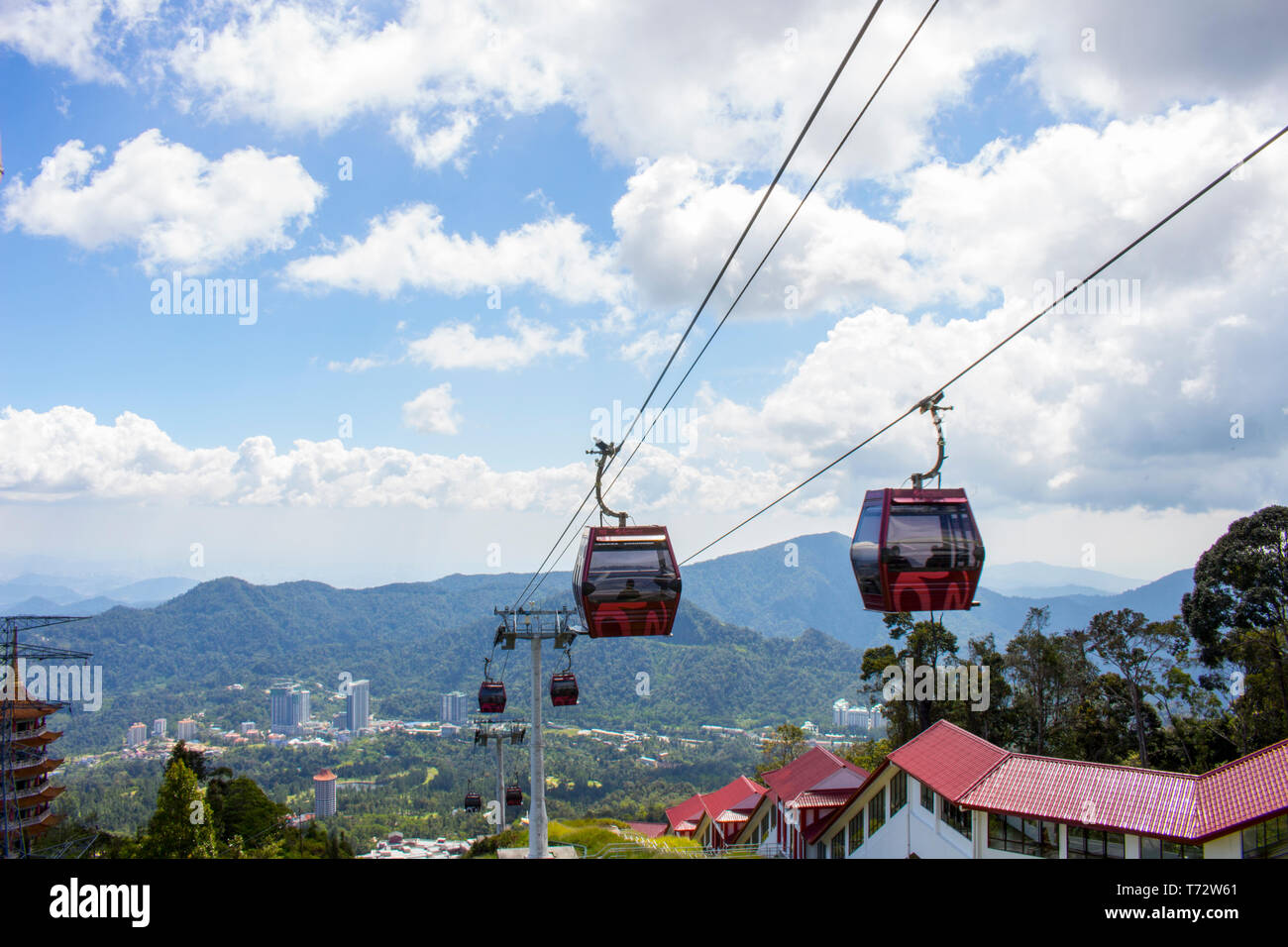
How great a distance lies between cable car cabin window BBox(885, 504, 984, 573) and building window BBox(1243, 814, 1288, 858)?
41.9 feet

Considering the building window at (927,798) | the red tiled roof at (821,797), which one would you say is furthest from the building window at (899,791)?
the red tiled roof at (821,797)

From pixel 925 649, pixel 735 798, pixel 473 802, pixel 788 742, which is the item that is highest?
pixel 925 649

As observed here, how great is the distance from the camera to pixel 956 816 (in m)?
24.2

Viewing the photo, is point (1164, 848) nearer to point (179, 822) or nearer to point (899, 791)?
point (899, 791)

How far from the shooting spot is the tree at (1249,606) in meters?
35.5

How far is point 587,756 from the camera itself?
521ft

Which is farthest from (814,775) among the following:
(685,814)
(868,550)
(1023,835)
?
(868,550)

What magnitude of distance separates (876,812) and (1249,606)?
25896 millimetres

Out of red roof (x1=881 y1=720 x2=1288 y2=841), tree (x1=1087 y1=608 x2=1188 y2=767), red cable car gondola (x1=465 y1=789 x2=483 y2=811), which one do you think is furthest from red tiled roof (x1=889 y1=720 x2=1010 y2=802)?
red cable car gondola (x1=465 y1=789 x2=483 y2=811)

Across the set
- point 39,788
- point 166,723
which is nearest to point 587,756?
point 166,723

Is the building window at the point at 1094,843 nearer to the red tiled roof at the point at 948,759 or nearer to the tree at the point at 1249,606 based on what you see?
the red tiled roof at the point at 948,759

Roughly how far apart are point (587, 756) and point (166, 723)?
117789 millimetres

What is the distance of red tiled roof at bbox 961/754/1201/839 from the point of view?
754 inches
